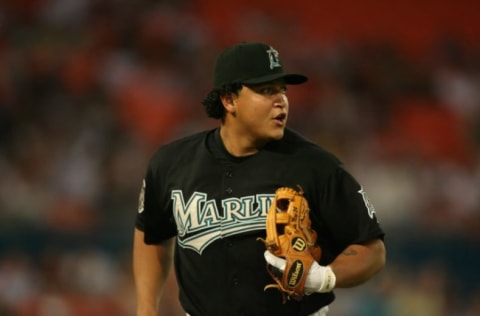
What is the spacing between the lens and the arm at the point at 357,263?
3.70 m

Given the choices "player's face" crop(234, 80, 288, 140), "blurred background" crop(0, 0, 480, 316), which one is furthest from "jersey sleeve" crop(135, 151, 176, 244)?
"blurred background" crop(0, 0, 480, 316)

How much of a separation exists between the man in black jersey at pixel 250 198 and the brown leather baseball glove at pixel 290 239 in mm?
80

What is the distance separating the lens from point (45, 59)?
984cm

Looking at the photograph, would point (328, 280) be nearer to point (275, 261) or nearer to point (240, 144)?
point (275, 261)

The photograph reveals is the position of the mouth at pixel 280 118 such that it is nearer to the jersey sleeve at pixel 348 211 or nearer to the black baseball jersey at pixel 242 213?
the black baseball jersey at pixel 242 213

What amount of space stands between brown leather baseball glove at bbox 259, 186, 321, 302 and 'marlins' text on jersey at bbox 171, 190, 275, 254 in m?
0.11

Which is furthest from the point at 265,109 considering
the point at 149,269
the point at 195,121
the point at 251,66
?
the point at 195,121

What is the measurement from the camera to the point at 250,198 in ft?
12.8

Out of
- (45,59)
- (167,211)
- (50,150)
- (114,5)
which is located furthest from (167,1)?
(167,211)

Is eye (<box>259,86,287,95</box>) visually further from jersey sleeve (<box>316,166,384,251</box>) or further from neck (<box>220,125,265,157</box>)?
jersey sleeve (<box>316,166,384,251</box>)

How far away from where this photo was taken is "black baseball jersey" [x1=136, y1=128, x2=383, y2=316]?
150 inches

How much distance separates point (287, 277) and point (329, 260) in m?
0.36

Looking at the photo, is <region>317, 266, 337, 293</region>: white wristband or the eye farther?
the eye

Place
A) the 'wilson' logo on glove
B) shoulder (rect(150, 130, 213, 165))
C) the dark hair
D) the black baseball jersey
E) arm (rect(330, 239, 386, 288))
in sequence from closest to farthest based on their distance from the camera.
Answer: the 'wilson' logo on glove → arm (rect(330, 239, 386, 288)) → the black baseball jersey → the dark hair → shoulder (rect(150, 130, 213, 165))
